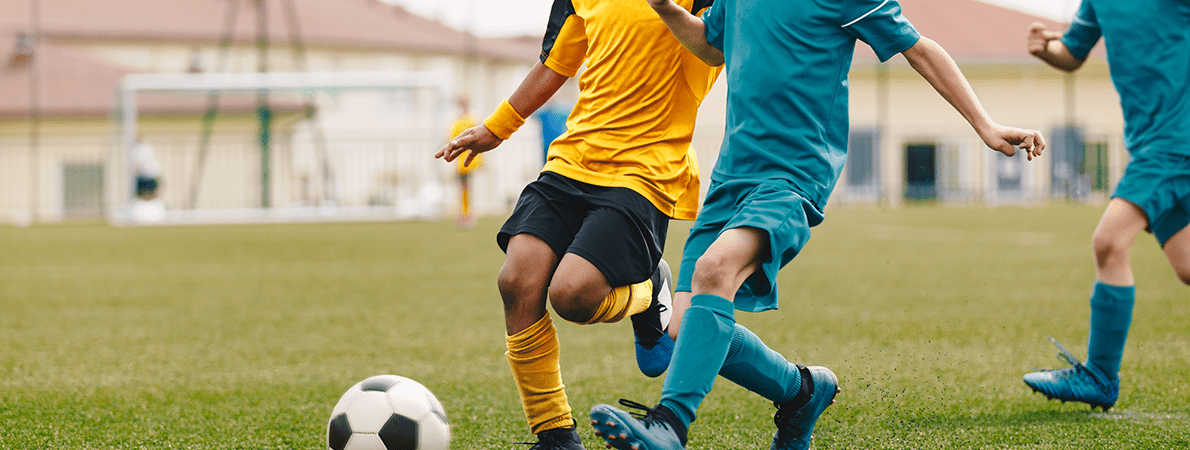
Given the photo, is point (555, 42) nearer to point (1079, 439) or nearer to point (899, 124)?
point (1079, 439)

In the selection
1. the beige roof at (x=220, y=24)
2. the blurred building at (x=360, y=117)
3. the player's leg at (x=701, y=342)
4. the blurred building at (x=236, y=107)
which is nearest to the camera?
the player's leg at (x=701, y=342)

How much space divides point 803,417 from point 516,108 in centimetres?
125

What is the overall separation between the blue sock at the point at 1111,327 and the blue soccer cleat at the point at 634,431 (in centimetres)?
180

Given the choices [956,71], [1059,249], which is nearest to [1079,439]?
[956,71]

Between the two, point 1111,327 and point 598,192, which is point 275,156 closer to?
point 598,192

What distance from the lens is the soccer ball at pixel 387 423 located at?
2703 millimetres

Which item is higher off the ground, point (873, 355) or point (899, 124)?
point (873, 355)

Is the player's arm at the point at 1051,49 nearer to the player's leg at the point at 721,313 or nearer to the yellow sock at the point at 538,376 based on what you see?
the player's leg at the point at 721,313

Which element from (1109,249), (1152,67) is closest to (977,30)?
(1152,67)

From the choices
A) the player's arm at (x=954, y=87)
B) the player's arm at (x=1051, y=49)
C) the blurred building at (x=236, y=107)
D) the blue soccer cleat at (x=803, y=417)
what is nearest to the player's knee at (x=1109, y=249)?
the player's arm at (x=1051, y=49)

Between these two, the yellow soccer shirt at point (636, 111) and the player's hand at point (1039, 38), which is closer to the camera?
the yellow soccer shirt at point (636, 111)

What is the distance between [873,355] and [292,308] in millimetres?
3740

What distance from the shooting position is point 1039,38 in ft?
12.0

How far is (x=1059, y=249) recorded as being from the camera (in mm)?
10172
